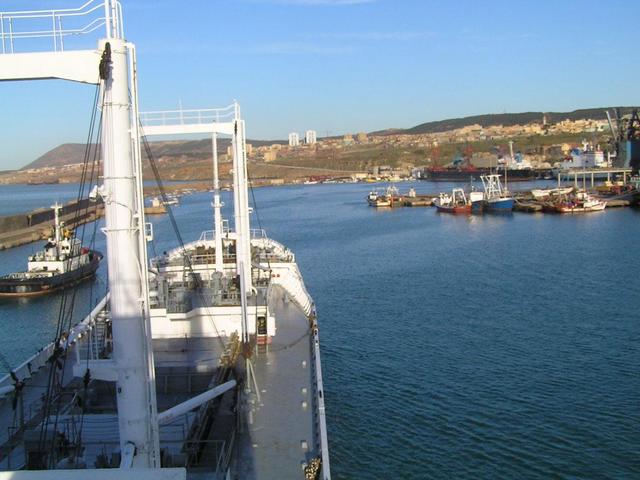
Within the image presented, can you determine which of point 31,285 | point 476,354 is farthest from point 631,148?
point 476,354

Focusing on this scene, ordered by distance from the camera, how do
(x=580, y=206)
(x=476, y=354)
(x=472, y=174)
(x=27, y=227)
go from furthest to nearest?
(x=472, y=174), (x=27, y=227), (x=580, y=206), (x=476, y=354)

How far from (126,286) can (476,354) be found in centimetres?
1378

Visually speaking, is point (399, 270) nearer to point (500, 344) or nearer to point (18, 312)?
point (500, 344)

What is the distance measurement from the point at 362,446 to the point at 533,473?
123 inches

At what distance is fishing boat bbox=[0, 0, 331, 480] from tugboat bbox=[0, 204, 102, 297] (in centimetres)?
1594

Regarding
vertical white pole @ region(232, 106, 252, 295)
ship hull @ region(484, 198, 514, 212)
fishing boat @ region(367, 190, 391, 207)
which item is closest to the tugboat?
vertical white pole @ region(232, 106, 252, 295)

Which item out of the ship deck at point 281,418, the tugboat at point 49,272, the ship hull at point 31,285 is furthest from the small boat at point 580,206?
the ship deck at point 281,418

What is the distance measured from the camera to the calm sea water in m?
12.6

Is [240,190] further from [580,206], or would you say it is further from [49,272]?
[580,206]

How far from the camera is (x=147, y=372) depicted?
632cm

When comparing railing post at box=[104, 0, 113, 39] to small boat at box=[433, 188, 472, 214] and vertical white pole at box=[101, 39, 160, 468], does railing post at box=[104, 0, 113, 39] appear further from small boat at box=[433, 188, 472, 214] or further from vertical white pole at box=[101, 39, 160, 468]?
small boat at box=[433, 188, 472, 214]

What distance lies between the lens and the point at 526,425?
13672mm

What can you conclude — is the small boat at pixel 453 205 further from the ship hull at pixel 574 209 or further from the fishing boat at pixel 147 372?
the fishing boat at pixel 147 372

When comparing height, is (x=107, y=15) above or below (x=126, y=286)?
above
